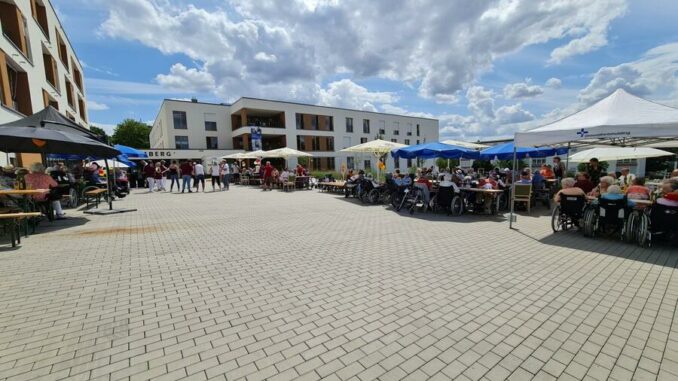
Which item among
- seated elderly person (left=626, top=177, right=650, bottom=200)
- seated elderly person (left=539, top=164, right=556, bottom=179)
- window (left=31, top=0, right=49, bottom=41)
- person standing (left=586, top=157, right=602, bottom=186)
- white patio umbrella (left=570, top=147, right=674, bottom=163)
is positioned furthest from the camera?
window (left=31, top=0, right=49, bottom=41)

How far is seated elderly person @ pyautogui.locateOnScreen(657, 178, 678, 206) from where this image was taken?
5281 mm

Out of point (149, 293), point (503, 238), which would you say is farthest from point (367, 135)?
point (149, 293)

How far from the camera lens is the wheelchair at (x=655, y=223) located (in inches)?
207

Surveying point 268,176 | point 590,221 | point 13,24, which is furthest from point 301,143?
point 590,221

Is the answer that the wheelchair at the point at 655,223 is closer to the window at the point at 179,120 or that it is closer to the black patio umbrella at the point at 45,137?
the black patio umbrella at the point at 45,137

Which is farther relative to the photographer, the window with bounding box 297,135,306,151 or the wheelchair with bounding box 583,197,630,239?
the window with bounding box 297,135,306,151

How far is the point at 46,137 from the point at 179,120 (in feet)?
110

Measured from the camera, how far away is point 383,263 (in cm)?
481

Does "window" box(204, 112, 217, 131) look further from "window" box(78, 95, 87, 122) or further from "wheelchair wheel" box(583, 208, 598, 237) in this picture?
"wheelchair wheel" box(583, 208, 598, 237)

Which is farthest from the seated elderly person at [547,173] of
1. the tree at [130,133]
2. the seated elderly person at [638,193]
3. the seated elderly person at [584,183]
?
the tree at [130,133]

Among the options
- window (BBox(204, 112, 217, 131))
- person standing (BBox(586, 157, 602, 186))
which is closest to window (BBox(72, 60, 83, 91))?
window (BBox(204, 112, 217, 131))

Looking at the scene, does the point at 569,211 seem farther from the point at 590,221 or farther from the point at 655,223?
the point at 655,223

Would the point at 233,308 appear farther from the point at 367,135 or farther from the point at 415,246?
the point at 367,135

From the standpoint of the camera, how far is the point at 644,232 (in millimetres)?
5551
